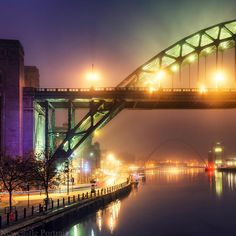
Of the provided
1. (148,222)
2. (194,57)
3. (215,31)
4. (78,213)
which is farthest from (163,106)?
(78,213)

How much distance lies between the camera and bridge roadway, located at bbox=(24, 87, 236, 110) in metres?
71.6

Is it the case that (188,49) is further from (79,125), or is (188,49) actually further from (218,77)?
(79,125)

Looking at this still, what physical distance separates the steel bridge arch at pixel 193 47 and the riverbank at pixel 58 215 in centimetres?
2330

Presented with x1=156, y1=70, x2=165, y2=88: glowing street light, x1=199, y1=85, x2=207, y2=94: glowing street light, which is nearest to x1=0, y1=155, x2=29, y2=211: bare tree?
x1=199, y1=85, x2=207, y2=94: glowing street light

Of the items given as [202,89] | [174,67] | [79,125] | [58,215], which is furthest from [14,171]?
[174,67]

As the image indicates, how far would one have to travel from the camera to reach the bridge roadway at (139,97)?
71.6 m

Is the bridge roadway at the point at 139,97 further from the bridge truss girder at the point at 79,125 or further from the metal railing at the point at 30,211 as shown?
the metal railing at the point at 30,211

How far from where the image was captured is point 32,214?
129 ft

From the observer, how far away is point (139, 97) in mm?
74000

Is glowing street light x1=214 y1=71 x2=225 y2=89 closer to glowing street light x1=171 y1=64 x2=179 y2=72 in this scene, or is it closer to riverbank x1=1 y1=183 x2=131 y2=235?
glowing street light x1=171 y1=64 x2=179 y2=72

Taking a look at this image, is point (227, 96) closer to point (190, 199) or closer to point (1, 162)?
point (190, 199)

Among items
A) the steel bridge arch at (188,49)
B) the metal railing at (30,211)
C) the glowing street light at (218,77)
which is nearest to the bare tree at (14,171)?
the metal railing at (30,211)

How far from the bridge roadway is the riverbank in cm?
1390

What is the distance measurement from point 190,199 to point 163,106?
81.7 feet
